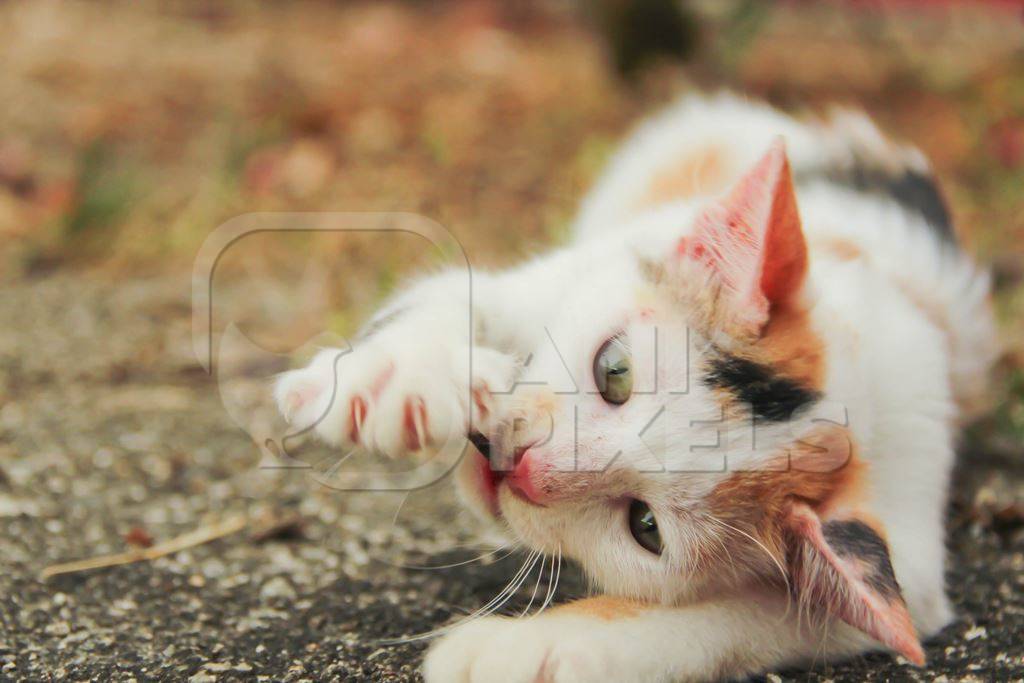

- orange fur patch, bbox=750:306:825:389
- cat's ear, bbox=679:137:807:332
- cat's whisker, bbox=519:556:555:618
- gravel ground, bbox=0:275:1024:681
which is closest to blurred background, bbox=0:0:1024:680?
gravel ground, bbox=0:275:1024:681

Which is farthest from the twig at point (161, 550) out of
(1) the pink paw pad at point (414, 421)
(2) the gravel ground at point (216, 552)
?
(1) the pink paw pad at point (414, 421)

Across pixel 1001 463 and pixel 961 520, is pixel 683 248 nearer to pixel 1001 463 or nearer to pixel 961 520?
pixel 961 520

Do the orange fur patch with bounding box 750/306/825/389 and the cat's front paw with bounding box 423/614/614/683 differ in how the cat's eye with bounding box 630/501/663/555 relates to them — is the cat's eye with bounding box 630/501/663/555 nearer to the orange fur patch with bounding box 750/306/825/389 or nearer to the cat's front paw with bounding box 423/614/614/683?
the cat's front paw with bounding box 423/614/614/683

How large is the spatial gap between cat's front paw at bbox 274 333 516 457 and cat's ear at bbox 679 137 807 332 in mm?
390

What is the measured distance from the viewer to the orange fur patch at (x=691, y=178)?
2674mm

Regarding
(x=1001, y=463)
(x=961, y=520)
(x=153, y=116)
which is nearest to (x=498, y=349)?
(x=961, y=520)

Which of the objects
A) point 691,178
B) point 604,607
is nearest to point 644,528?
point 604,607

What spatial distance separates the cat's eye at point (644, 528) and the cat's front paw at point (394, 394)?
0.27 metres

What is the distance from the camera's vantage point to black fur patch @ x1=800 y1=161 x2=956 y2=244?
2.60 meters

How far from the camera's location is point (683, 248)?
1.75 m

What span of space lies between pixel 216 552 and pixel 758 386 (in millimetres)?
1119

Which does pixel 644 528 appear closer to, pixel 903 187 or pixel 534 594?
pixel 534 594

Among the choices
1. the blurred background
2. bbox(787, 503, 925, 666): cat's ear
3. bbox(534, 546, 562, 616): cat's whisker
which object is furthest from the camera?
the blurred background

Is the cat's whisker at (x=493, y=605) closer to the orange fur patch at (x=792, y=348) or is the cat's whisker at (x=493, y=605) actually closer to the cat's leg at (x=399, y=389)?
the cat's leg at (x=399, y=389)
